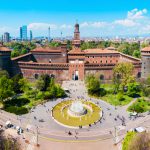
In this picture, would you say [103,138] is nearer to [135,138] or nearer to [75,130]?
[75,130]

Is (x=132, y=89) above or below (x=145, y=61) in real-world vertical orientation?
below

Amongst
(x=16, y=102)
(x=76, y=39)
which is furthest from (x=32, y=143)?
(x=76, y=39)

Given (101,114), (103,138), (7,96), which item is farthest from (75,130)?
(7,96)

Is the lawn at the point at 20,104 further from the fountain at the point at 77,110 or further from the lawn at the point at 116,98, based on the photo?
the lawn at the point at 116,98

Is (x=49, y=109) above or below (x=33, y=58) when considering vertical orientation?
below

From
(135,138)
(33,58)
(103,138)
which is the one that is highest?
(33,58)

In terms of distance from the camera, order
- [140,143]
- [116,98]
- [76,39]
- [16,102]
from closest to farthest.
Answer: [140,143]
[16,102]
[116,98]
[76,39]

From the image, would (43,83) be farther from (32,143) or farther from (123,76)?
(32,143)
